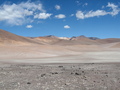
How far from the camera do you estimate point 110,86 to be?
8.90 meters

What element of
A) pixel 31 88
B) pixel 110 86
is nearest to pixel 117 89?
pixel 110 86

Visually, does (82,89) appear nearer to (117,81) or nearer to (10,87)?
(117,81)

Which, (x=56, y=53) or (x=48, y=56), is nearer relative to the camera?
(x=48, y=56)

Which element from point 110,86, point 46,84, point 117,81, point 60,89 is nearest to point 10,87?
point 46,84

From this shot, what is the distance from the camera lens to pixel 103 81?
988 centimetres

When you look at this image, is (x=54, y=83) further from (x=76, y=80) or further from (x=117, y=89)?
(x=117, y=89)

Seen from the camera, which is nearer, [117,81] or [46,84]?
[46,84]

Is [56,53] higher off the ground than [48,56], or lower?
higher

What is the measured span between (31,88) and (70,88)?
171 cm

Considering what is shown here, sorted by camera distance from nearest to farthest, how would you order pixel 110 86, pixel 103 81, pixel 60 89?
pixel 60 89
pixel 110 86
pixel 103 81

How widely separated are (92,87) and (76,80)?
1.51 m

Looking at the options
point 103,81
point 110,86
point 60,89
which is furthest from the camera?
point 103,81

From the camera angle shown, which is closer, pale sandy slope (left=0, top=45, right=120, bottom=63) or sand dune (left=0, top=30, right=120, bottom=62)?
pale sandy slope (left=0, top=45, right=120, bottom=63)

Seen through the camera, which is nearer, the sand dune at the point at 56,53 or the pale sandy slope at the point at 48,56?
the pale sandy slope at the point at 48,56
